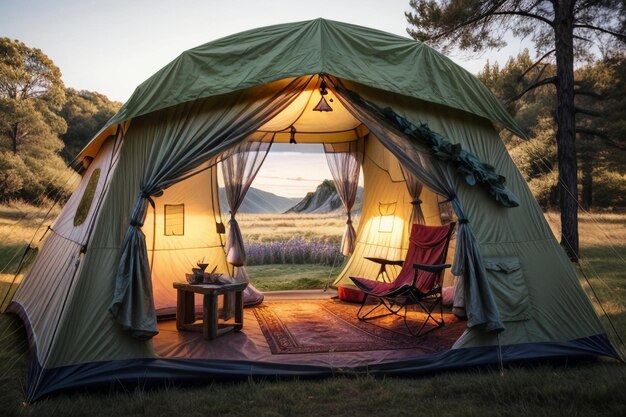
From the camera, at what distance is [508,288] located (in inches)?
144

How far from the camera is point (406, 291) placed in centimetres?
431

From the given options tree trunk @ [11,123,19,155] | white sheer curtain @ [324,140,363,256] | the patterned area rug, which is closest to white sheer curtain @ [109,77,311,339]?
the patterned area rug

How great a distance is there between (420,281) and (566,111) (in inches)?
177

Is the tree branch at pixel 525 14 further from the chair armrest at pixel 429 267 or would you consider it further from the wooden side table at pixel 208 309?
the wooden side table at pixel 208 309

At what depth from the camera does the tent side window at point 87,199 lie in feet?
A: 13.6

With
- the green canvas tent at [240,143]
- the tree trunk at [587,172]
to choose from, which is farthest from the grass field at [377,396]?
the tree trunk at [587,172]

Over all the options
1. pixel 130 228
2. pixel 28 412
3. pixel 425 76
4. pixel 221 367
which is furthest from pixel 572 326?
pixel 28 412

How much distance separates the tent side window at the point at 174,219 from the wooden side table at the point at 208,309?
0.98m

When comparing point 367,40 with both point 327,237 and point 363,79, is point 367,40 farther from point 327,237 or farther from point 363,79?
point 327,237

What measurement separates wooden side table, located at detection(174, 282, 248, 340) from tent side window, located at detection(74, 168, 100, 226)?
1.05 metres

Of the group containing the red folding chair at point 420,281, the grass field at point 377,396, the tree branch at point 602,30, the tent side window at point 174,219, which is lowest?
the grass field at point 377,396

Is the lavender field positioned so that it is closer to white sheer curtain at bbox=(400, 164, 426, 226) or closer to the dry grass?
the dry grass

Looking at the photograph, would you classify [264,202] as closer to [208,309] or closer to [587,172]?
[208,309]

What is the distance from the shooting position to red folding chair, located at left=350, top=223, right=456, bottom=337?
14.2ft
